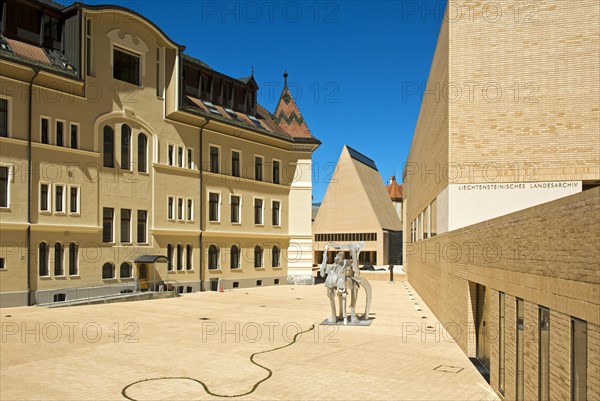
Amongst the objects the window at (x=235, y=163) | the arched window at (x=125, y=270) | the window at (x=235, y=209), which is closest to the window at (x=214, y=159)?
the window at (x=235, y=163)

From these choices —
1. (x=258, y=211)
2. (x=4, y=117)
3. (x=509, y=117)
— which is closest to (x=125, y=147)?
(x=4, y=117)

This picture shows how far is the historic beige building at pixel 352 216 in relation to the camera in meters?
73.8

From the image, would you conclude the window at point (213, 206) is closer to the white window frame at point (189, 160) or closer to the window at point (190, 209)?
the window at point (190, 209)

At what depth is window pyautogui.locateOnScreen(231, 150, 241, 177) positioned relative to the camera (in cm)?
4125

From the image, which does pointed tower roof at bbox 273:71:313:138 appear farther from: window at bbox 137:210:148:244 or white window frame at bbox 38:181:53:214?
white window frame at bbox 38:181:53:214

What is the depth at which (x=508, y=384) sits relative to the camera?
11.0 metres

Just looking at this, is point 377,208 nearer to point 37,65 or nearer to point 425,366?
point 37,65

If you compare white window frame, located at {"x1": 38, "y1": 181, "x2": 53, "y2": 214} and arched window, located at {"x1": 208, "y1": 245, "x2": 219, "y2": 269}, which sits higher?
white window frame, located at {"x1": 38, "y1": 181, "x2": 53, "y2": 214}

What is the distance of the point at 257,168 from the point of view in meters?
43.7

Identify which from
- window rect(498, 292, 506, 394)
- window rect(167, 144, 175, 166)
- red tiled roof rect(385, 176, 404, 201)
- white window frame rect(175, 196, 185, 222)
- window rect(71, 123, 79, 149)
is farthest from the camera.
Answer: red tiled roof rect(385, 176, 404, 201)

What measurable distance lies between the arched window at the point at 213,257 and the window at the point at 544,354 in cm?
3142

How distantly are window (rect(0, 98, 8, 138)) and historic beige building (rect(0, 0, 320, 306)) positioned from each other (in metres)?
0.06

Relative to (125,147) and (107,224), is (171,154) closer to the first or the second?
(125,147)

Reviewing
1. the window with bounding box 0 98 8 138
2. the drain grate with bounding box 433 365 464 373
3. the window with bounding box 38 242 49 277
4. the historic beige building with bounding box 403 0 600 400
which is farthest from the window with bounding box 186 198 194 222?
the drain grate with bounding box 433 365 464 373
